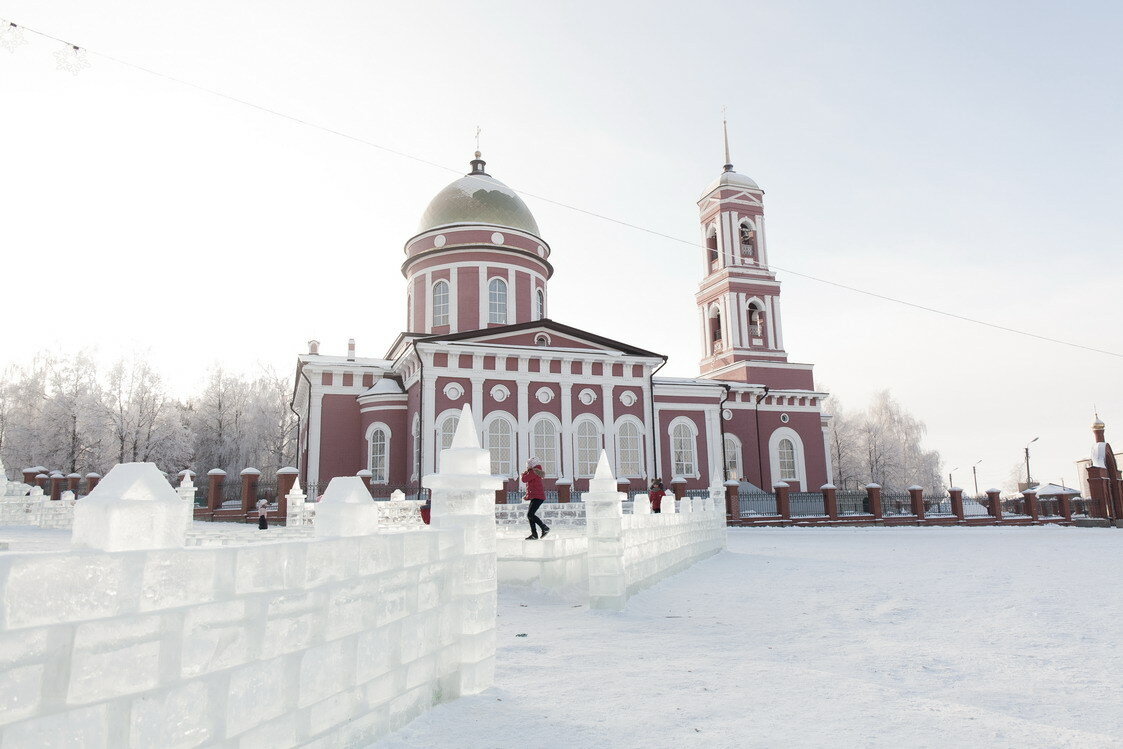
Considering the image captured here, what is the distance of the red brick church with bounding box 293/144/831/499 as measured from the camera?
78.2ft

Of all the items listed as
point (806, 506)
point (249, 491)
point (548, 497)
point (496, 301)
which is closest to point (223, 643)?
point (548, 497)

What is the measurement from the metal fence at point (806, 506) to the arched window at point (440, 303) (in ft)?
47.2

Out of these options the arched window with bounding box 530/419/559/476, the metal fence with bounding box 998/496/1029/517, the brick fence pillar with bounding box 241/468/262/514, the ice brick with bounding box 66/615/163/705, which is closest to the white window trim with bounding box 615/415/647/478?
the arched window with bounding box 530/419/559/476

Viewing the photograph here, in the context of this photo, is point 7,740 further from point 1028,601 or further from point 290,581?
point 1028,601

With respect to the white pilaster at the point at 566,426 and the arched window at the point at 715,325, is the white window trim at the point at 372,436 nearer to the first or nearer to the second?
the white pilaster at the point at 566,426

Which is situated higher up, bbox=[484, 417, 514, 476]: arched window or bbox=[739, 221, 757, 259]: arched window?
bbox=[739, 221, 757, 259]: arched window

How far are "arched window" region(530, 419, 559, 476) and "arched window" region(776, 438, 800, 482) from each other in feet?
37.5

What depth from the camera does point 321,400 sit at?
2517 cm

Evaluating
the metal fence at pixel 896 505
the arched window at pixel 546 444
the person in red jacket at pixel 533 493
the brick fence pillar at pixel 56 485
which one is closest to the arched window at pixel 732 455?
the metal fence at pixel 896 505

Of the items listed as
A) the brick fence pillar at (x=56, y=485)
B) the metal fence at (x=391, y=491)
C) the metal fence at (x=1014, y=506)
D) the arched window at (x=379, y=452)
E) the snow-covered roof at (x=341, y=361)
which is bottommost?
the metal fence at (x=1014, y=506)

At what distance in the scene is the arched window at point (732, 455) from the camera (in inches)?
1168

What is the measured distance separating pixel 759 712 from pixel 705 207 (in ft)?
97.8

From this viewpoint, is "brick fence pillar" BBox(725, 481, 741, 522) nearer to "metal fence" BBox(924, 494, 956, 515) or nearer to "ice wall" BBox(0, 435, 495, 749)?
"metal fence" BBox(924, 494, 956, 515)

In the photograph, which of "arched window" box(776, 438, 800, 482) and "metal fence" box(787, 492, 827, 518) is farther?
"arched window" box(776, 438, 800, 482)
